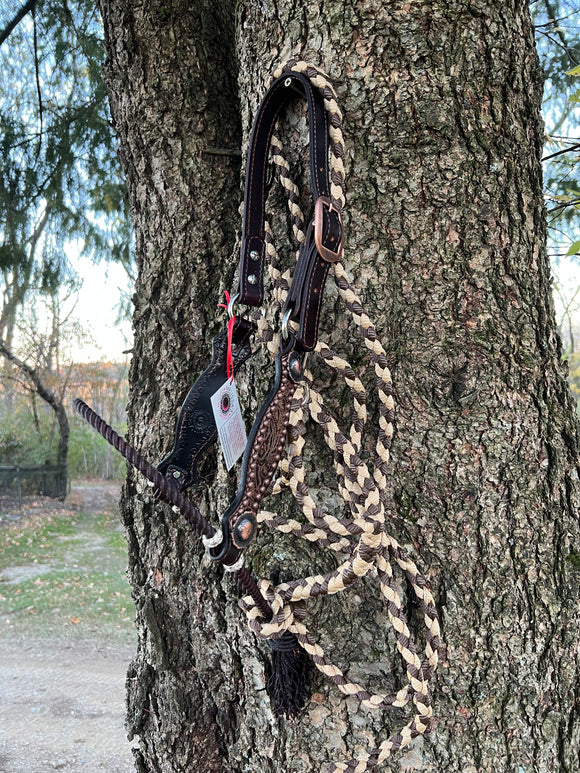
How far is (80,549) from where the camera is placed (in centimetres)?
800

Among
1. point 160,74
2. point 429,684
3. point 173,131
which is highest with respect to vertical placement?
point 160,74

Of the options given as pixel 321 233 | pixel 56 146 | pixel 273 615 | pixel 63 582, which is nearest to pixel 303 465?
pixel 273 615

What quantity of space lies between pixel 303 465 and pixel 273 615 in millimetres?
233

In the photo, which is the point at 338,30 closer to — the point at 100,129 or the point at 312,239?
the point at 312,239

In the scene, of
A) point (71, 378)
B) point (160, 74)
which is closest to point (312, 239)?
point (160, 74)

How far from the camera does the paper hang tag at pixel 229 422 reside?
98cm

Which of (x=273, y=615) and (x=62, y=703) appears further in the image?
(x=62, y=703)

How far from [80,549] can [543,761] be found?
7.94 meters

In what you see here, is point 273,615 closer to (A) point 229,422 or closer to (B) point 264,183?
(A) point 229,422

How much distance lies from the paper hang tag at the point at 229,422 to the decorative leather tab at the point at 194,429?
12cm

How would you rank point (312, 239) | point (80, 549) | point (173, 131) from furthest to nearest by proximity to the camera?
point (80, 549), point (173, 131), point (312, 239)

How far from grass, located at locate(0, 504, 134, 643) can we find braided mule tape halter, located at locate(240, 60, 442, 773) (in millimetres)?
5371

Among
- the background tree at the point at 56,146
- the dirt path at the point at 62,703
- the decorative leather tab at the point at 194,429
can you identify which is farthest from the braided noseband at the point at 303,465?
the dirt path at the point at 62,703

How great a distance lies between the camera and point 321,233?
2.71 feet
